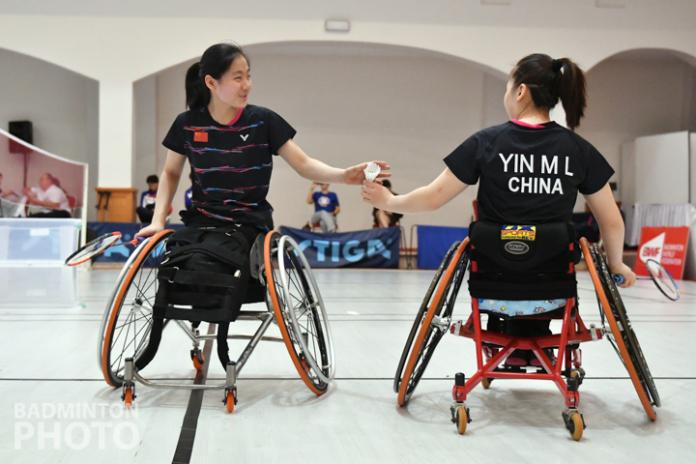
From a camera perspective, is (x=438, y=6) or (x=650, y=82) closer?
(x=438, y=6)

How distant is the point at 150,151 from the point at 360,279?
7480 mm

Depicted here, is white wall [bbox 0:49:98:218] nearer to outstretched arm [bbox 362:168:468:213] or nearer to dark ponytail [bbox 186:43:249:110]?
dark ponytail [bbox 186:43:249:110]

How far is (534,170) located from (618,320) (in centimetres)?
55

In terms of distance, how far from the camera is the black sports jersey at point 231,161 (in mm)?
2631

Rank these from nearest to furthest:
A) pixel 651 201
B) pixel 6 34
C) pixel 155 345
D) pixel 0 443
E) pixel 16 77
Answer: pixel 0 443
pixel 155 345
pixel 6 34
pixel 651 201
pixel 16 77

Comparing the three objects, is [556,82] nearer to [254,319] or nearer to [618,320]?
[618,320]

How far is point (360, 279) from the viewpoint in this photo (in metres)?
8.51

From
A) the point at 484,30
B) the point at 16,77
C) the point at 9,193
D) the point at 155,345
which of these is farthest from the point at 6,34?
the point at 155,345

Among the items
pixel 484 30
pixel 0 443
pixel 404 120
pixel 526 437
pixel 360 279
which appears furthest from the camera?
pixel 404 120

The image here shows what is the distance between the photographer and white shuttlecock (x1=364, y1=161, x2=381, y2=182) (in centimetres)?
252

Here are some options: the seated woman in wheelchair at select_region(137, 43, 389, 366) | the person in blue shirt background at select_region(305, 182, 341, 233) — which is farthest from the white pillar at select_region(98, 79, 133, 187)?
the seated woman in wheelchair at select_region(137, 43, 389, 366)

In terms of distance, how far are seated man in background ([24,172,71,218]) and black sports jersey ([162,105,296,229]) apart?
207 inches

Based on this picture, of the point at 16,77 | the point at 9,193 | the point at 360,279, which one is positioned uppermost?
the point at 16,77

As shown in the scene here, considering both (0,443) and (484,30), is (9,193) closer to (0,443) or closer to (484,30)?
(0,443)
